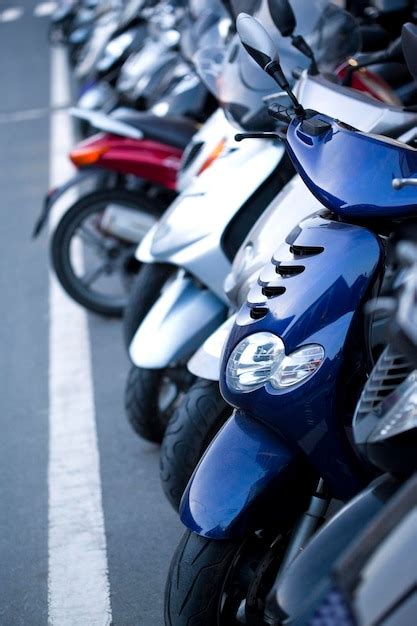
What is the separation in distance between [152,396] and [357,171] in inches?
67.3

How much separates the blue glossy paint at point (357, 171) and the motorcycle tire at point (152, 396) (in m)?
1.52

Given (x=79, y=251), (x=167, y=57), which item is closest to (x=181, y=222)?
(x=79, y=251)

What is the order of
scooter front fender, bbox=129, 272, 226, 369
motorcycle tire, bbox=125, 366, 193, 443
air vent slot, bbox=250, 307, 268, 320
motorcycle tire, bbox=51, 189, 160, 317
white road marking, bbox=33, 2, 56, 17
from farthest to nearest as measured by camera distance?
white road marking, bbox=33, 2, 56, 17 < motorcycle tire, bbox=51, 189, 160, 317 < motorcycle tire, bbox=125, 366, 193, 443 < scooter front fender, bbox=129, 272, 226, 369 < air vent slot, bbox=250, 307, 268, 320

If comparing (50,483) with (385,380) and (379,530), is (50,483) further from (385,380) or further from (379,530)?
(379,530)

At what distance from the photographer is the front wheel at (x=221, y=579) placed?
2742mm

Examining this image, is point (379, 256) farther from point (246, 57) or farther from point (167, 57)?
point (167, 57)

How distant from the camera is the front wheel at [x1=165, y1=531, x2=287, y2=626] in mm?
2742

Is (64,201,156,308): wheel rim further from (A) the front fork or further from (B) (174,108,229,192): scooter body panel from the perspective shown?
(A) the front fork

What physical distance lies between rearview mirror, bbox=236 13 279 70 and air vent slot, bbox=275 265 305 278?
0.55 m

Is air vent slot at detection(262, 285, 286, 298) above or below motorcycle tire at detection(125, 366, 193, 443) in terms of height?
above

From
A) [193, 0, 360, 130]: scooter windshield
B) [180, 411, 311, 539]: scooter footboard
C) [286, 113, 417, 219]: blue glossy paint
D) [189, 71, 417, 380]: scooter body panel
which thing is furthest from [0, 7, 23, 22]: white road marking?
[180, 411, 311, 539]: scooter footboard

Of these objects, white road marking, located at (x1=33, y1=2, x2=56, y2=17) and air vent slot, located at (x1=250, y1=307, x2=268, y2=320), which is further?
white road marking, located at (x1=33, y1=2, x2=56, y2=17)

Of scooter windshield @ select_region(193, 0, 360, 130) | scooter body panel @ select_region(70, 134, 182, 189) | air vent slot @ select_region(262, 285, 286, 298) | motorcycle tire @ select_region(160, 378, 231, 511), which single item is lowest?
scooter body panel @ select_region(70, 134, 182, 189)

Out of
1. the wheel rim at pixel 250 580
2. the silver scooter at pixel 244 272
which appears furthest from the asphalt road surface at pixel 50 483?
the wheel rim at pixel 250 580
